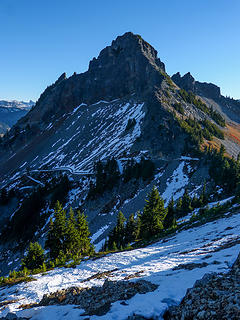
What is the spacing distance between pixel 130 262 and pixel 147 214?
17.3 meters

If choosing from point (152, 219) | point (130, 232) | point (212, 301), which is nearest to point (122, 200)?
point (130, 232)

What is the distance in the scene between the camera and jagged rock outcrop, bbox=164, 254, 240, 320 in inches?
190

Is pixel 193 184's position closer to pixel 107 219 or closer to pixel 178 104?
pixel 107 219

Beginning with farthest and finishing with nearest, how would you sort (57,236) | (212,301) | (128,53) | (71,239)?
1. (128,53)
2. (71,239)
3. (57,236)
4. (212,301)

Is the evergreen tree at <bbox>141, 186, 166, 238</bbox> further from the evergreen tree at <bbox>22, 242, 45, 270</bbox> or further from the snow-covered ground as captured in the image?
the evergreen tree at <bbox>22, 242, 45, 270</bbox>

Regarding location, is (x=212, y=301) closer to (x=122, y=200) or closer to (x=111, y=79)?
(x=122, y=200)

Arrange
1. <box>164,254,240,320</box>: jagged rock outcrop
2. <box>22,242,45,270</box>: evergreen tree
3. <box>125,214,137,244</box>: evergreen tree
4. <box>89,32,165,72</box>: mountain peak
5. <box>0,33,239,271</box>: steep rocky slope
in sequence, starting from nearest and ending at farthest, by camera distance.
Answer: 1. <box>164,254,240,320</box>: jagged rock outcrop
2. <box>22,242,45,270</box>: evergreen tree
3. <box>125,214,137,244</box>: evergreen tree
4. <box>0,33,239,271</box>: steep rocky slope
5. <box>89,32,165,72</box>: mountain peak

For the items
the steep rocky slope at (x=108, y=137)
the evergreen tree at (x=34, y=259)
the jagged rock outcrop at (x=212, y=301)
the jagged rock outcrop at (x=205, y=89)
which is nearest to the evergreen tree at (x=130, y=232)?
the steep rocky slope at (x=108, y=137)

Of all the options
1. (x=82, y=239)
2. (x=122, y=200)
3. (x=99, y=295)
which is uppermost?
(x=99, y=295)

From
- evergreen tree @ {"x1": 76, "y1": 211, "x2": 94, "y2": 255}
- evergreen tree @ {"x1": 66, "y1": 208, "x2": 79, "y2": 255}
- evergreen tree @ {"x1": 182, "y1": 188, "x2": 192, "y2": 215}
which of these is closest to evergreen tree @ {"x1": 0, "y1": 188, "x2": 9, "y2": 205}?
evergreen tree @ {"x1": 76, "y1": 211, "x2": 94, "y2": 255}

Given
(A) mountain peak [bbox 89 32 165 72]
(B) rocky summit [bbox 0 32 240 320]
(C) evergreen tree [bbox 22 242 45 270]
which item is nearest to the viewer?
(B) rocky summit [bbox 0 32 240 320]

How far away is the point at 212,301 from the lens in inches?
215

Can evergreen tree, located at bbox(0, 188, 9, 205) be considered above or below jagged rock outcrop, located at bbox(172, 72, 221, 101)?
below

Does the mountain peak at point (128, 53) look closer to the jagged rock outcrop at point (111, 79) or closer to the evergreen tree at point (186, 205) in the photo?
the jagged rock outcrop at point (111, 79)
